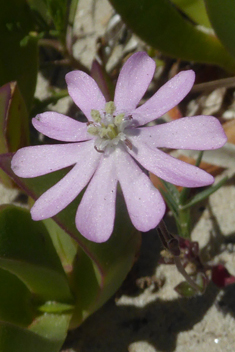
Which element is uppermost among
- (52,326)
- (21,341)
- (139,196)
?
(139,196)

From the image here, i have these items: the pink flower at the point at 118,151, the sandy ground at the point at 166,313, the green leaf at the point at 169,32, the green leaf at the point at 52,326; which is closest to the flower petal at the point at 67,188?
the pink flower at the point at 118,151

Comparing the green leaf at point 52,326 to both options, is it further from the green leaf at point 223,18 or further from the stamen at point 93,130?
the green leaf at point 223,18

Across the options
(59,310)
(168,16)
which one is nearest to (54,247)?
(59,310)

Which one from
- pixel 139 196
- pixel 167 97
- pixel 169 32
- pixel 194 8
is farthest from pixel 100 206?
pixel 194 8

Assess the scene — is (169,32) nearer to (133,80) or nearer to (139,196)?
(133,80)

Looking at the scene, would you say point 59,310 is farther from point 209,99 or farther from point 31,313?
point 209,99

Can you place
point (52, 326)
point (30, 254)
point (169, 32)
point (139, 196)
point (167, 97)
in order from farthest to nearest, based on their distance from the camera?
point (169, 32)
point (52, 326)
point (30, 254)
point (167, 97)
point (139, 196)

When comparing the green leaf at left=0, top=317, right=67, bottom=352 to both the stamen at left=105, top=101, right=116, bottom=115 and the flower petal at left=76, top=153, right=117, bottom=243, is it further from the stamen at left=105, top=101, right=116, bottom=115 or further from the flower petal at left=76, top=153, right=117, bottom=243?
the stamen at left=105, top=101, right=116, bottom=115
